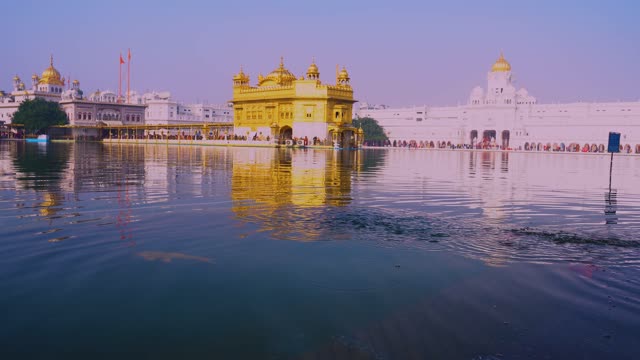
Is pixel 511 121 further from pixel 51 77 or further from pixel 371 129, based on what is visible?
pixel 51 77

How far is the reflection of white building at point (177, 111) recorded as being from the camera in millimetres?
127000

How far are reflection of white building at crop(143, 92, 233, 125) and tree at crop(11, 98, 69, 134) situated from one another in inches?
1090

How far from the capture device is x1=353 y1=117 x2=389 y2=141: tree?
338 feet

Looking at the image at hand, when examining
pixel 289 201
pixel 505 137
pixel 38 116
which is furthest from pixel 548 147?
pixel 38 116

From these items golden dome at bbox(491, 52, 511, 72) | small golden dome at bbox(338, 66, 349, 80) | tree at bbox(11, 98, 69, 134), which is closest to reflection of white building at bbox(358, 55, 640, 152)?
golden dome at bbox(491, 52, 511, 72)

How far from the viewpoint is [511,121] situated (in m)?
93.0

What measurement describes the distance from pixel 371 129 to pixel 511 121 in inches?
987

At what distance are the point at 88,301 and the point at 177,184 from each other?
1127 cm

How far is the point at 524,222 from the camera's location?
10258 mm

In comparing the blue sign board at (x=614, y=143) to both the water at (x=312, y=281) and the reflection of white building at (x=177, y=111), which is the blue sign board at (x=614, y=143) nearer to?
the water at (x=312, y=281)

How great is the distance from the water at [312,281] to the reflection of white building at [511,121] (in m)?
84.4

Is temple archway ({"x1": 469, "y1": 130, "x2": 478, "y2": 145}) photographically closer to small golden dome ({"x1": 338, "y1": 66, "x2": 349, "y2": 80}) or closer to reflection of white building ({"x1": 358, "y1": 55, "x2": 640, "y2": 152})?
reflection of white building ({"x1": 358, "y1": 55, "x2": 640, "y2": 152})

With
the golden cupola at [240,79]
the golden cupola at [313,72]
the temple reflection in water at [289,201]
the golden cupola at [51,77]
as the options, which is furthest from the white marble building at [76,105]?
the temple reflection in water at [289,201]

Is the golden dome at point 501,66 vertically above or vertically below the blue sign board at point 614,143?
above
